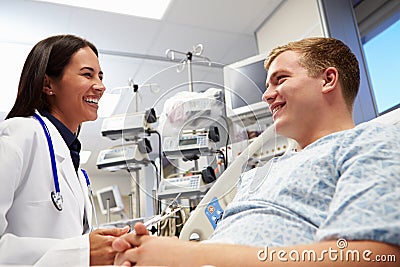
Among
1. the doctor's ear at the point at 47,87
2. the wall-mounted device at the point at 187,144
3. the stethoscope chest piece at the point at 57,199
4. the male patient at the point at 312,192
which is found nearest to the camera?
the male patient at the point at 312,192

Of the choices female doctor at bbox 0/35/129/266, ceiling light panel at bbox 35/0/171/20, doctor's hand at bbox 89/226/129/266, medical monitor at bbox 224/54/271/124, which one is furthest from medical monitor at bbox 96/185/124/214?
doctor's hand at bbox 89/226/129/266

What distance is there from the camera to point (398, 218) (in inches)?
29.7

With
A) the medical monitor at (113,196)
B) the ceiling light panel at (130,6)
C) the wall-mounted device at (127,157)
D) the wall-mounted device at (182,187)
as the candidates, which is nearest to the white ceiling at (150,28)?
the ceiling light panel at (130,6)

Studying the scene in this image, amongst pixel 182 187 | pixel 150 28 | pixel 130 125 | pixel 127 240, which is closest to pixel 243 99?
pixel 182 187

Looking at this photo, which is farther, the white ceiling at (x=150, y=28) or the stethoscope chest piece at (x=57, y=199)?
the white ceiling at (x=150, y=28)

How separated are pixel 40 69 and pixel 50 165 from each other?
438 mm

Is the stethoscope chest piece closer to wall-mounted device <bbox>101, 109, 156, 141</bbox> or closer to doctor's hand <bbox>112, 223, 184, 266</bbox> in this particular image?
doctor's hand <bbox>112, 223, 184, 266</bbox>

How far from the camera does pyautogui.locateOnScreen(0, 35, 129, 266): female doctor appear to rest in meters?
0.94

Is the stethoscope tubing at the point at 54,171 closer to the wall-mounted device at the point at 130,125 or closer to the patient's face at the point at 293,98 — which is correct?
the wall-mounted device at the point at 130,125

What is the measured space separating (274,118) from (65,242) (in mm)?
741

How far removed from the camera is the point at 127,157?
2096 mm

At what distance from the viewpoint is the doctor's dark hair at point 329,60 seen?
128 centimetres

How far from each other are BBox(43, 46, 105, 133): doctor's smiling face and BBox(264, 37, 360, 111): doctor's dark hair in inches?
28.2

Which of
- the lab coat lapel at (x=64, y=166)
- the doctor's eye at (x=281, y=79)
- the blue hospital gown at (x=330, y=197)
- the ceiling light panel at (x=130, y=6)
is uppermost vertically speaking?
the ceiling light panel at (x=130, y=6)
